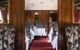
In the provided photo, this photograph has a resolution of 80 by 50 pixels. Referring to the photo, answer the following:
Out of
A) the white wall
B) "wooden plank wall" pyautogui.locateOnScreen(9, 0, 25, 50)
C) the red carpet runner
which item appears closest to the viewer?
"wooden plank wall" pyautogui.locateOnScreen(9, 0, 25, 50)

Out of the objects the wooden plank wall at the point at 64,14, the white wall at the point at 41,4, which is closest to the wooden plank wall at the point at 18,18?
the wooden plank wall at the point at 64,14

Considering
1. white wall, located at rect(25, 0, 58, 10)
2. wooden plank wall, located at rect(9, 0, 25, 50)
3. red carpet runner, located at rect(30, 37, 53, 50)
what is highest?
white wall, located at rect(25, 0, 58, 10)

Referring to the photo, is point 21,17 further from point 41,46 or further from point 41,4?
point 41,4

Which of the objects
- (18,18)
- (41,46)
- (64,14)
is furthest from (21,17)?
(41,46)

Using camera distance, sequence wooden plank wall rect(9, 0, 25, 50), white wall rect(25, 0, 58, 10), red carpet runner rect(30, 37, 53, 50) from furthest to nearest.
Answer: white wall rect(25, 0, 58, 10) → red carpet runner rect(30, 37, 53, 50) → wooden plank wall rect(9, 0, 25, 50)

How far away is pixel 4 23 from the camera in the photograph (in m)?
4.84

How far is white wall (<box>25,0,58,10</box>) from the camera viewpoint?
40.8 ft

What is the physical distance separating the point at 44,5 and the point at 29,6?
1.15 m

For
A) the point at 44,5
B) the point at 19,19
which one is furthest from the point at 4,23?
the point at 44,5

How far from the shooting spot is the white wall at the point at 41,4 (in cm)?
1245

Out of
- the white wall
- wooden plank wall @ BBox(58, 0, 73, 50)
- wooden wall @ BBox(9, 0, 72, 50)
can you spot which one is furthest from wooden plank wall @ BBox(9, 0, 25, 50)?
the white wall

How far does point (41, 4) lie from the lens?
13.2m

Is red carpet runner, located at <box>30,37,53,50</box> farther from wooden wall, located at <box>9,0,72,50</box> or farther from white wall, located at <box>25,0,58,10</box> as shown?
wooden wall, located at <box>9,0,72,50</box>

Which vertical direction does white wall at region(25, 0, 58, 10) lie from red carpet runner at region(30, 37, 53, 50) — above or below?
above
